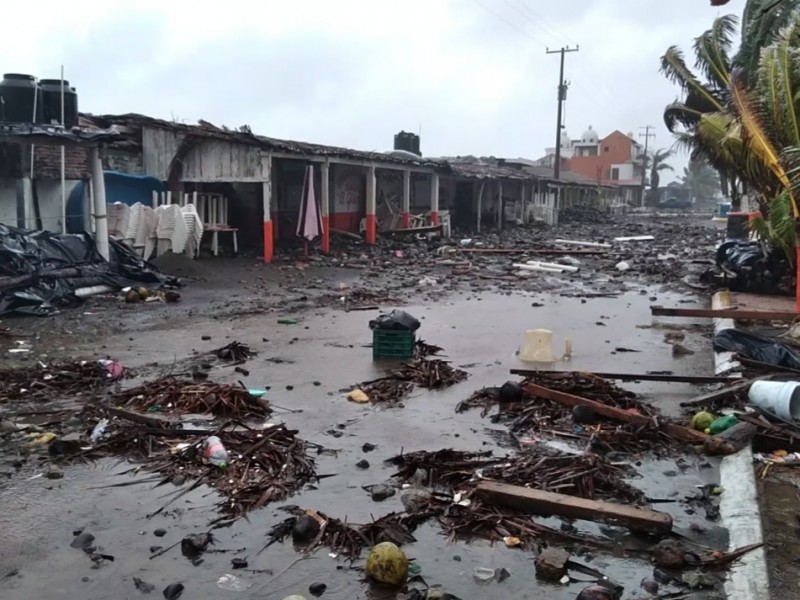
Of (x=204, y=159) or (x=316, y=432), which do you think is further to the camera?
(x=204, y=159)

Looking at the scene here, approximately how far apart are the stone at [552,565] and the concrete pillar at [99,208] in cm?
1199

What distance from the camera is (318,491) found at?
452 cm

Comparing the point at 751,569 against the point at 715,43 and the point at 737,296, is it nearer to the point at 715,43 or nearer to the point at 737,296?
the point at 737,296

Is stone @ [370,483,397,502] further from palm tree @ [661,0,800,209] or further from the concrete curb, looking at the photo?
palm tree @ [661,0,800,209]

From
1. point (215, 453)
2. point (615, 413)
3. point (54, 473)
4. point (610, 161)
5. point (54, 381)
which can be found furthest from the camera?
point (610, 161)

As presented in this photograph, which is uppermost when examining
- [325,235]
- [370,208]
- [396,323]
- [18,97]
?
[18,97]

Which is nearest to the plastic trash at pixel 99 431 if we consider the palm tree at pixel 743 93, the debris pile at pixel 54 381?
the debris pile at pixel 54 381

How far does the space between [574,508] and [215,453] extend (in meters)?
2.37

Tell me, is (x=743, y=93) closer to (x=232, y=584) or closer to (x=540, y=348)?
(x=540, y=348)

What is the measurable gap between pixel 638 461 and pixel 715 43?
19.7m

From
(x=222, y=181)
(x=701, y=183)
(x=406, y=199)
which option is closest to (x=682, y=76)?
(x=406, y=199)

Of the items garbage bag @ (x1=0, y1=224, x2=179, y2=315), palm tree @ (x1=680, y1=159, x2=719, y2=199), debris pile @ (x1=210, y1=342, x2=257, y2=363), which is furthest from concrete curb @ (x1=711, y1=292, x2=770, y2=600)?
palm tree @ (x1=680, y1=159, x2=719, y2=199)

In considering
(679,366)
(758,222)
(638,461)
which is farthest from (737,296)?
(638,461)

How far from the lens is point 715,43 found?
829 inches
